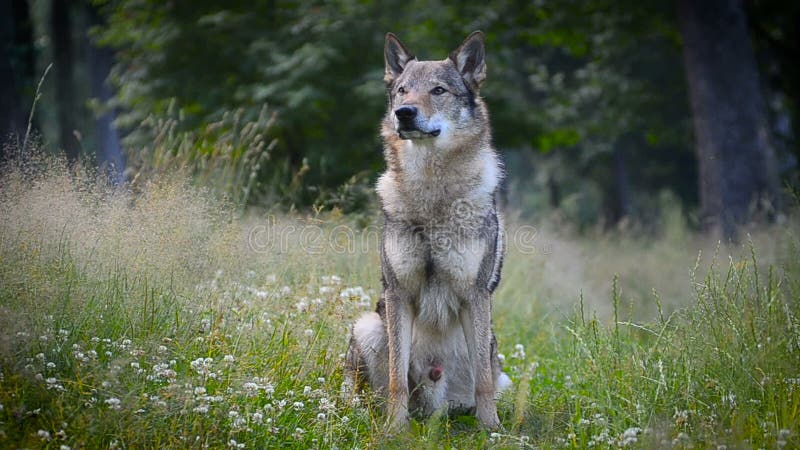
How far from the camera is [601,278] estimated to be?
394 inches

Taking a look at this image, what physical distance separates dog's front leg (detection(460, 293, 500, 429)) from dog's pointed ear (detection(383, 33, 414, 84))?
6.34ft

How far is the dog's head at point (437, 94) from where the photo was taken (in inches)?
183

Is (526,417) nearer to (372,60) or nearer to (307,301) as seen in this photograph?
(307,301)

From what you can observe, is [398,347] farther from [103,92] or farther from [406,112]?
[103,92]

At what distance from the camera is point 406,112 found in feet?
15.1

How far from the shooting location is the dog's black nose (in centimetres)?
459

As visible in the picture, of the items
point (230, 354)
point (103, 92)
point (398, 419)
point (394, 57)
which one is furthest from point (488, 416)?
point (103, 92)

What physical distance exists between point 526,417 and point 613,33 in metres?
11.6

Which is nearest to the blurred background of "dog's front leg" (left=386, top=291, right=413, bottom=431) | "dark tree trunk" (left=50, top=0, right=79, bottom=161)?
"dark tree trunk" (left=50, top=0, right=79, bottom=161)

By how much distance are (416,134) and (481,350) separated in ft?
5.03

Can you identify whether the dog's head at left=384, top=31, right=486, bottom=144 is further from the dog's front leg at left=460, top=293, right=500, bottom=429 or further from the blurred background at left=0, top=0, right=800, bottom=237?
the blurred background at left=0, top=0, right=800, bottom=237

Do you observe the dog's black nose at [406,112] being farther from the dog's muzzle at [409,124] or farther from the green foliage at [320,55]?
the green foliage at [320,55]

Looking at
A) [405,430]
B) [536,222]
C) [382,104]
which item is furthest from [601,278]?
[405,430]

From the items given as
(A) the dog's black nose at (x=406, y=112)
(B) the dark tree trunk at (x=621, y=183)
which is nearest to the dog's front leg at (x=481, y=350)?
(A) the dog's black nose at (x=406, y=112)
